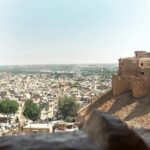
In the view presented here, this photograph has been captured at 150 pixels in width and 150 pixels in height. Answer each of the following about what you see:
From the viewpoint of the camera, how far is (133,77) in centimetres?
2550

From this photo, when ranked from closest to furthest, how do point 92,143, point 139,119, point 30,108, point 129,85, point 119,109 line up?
point 92,143, point 139,119, point 119,109, point 129,85, point 30,108

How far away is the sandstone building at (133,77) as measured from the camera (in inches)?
961

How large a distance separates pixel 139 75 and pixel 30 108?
20863 mm

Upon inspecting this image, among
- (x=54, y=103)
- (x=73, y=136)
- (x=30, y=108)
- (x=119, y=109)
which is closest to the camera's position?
(x=73, y=136)

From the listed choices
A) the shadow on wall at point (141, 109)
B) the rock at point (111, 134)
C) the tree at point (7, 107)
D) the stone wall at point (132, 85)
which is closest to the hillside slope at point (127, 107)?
the shadow on wall at point (141, 109)

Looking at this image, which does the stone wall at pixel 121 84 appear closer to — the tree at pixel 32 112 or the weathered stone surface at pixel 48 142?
the tree at pixel 32 112

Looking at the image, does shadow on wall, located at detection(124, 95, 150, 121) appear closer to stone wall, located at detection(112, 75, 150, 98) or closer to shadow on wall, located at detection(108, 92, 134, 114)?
stone wall, located at detection(112, 75, 150, 98)

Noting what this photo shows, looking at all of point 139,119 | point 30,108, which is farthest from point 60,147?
point 30,108

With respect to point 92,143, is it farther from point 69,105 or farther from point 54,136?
point 69,105

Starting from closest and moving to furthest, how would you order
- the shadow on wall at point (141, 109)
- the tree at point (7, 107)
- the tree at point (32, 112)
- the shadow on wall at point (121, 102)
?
1. the shadow on wall at point (141, 109)
2. the shadow on wall at point (121, 102)
3. the tree at point (32, 112)
4. the tree at point (7, 107)

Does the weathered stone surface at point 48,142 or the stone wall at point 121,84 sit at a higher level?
the weathered stone surface at point 48,142

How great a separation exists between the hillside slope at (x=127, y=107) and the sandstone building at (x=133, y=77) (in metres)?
0.46

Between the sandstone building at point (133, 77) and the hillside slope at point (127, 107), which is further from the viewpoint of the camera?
the sandstone building at point (133, 77)

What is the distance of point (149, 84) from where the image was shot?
24281mm
